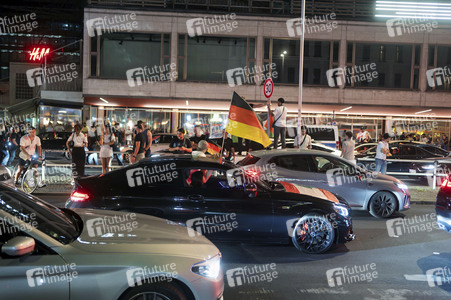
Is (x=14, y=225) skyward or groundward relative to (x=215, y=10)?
groundward

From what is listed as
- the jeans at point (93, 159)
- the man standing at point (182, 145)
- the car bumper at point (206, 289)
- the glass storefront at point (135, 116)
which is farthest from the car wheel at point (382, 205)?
the glass storefront at point (135, 116)

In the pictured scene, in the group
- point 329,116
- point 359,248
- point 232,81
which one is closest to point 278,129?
point 359,248

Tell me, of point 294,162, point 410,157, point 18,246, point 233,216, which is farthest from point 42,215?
point 410,157

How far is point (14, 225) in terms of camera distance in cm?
350

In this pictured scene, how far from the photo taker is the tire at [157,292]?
356 cm

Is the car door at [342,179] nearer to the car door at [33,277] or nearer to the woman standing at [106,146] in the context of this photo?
the woman standing at [106,146]

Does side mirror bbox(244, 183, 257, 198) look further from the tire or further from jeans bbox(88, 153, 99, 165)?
jeans bbox(88, 153, 99, 165)

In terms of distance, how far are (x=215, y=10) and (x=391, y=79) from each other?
1221 centimetres

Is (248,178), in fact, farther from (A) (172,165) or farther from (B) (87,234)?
(B) (87,234)

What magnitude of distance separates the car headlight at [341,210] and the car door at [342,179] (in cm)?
248

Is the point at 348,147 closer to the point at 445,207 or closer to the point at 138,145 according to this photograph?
the point at 445,207

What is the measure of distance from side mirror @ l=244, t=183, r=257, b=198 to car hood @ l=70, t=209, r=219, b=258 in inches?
84.7

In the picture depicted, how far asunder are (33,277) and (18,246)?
289 millimetres

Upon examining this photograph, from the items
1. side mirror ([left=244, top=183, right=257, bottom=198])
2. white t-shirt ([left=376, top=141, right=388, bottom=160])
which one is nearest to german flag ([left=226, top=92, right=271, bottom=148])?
side mirror ([left=244, top=183, right=257, bottom=198])
